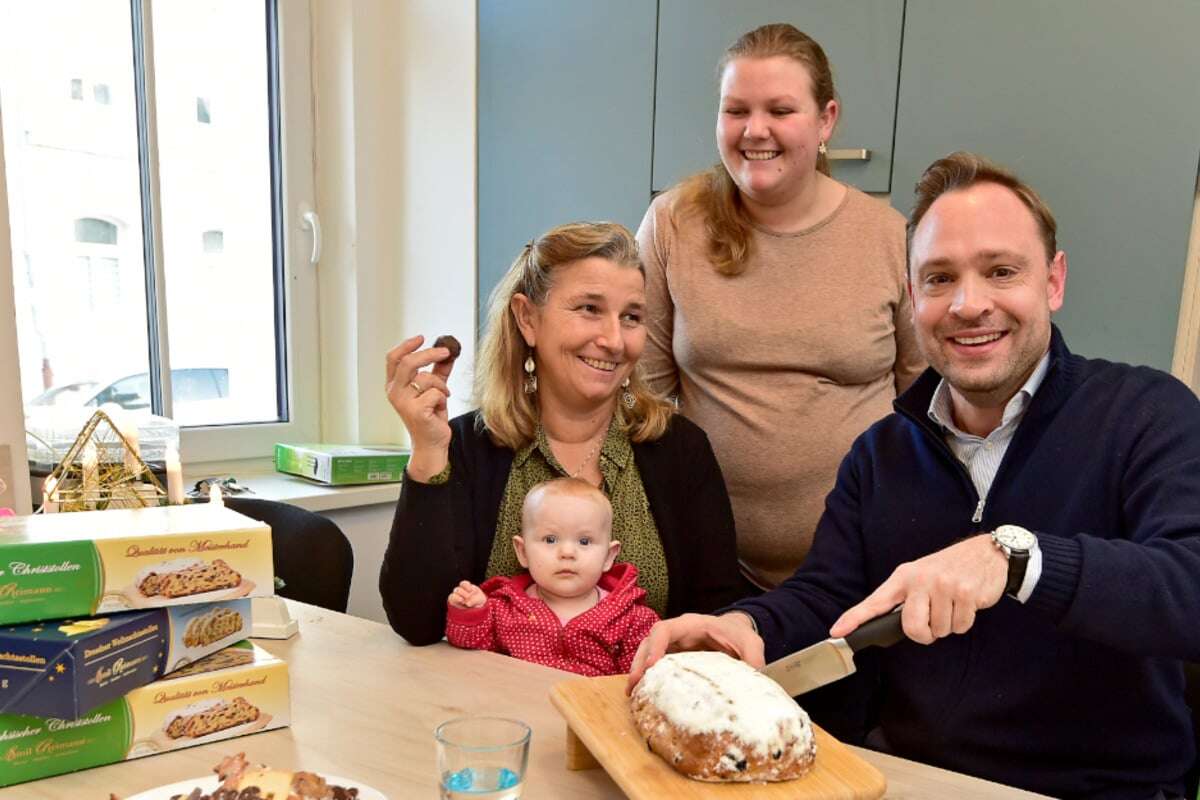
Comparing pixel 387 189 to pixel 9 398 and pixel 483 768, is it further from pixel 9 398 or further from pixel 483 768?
pixel 483 768

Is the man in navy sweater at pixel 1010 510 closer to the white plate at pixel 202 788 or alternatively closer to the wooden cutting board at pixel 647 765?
the wooden cutting board at pixel 647 765

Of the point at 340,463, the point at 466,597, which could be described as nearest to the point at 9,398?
the point at 340,463

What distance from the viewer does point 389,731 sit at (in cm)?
104

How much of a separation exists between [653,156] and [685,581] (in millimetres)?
1296

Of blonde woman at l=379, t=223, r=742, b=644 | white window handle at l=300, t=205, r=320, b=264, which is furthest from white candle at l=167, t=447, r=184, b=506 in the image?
white window handle at l=300, t=205, r=320, b=264

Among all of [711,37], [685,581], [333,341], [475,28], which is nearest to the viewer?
[685,581]

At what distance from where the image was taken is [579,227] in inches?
62.6

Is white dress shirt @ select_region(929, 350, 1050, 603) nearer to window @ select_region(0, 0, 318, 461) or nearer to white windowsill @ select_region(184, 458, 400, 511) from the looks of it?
white windowsill @ select_region(184, 458, 400, 511)

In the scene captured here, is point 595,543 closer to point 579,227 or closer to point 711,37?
point 579,227

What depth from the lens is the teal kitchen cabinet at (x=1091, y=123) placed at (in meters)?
1.77

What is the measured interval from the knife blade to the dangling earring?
77 centimetres

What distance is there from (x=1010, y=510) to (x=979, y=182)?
1.49 ft

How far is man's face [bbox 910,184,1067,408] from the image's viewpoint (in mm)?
1213

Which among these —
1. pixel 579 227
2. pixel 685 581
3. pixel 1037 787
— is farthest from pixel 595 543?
pixel 1037 787
